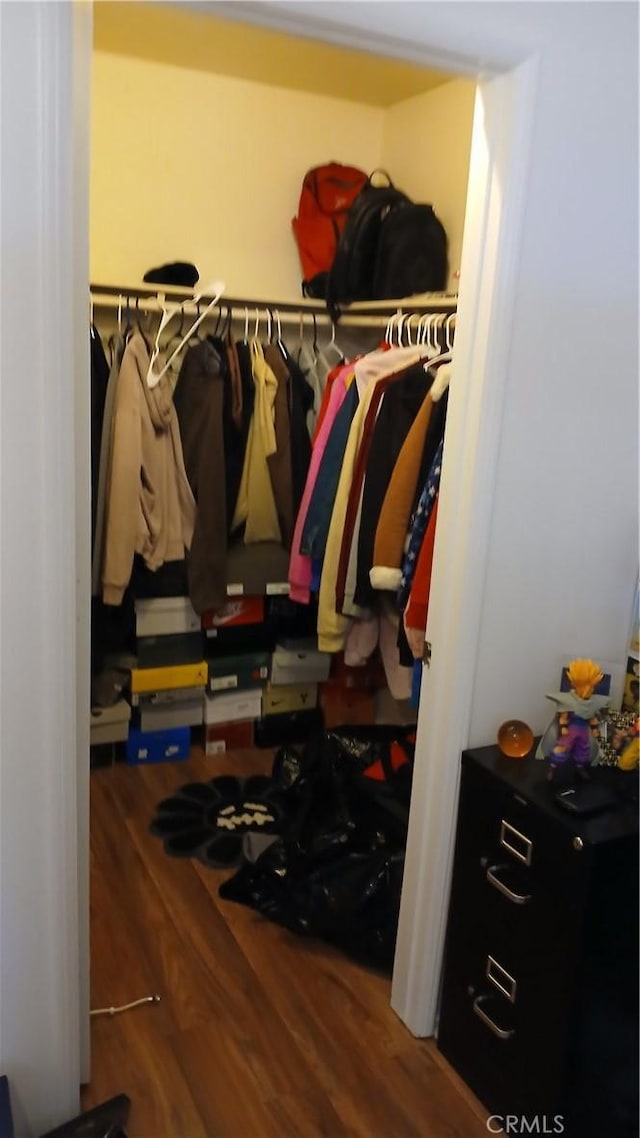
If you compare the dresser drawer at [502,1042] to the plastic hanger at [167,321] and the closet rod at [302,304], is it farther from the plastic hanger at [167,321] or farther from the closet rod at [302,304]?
the plastic hanger at [167,321]

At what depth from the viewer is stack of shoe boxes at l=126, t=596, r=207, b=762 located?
304 cm

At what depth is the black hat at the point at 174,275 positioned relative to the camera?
2.94 meters

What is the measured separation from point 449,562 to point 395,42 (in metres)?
0.94

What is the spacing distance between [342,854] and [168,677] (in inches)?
41.1

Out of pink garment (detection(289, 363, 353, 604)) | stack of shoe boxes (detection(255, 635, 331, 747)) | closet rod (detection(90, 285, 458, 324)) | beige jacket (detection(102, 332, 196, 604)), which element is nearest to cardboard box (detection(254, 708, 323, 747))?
stack of shoe boxes (detection(255, 635, 331, 747))

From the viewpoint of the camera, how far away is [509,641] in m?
1.84

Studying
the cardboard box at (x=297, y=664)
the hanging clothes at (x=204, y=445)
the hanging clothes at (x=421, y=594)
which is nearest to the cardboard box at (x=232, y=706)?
the cardboard box at (x=297, y=664)

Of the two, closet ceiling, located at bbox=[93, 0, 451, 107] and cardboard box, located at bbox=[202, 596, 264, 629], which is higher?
closet ceiling, located at bbox=[93, 0, 451, 107]

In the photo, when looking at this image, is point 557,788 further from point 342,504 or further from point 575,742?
point 342,504

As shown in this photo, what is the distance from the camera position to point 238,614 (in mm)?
3209

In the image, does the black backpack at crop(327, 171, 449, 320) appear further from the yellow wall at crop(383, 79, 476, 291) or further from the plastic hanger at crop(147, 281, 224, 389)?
the plastic hanger at crop(147, 281, 224, 389)

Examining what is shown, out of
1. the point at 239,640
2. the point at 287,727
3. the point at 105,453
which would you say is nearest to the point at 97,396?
the point at 105,453

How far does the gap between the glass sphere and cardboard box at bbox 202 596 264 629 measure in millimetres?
1548

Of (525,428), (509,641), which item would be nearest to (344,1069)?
(509,641)
